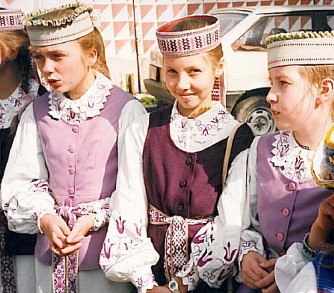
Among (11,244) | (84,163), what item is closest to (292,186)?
(84,163)

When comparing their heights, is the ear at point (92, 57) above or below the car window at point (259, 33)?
above

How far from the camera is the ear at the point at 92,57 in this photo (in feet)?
8.39

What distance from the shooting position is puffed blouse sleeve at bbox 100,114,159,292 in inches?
89.4

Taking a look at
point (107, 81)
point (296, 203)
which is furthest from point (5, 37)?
point (296, 203)

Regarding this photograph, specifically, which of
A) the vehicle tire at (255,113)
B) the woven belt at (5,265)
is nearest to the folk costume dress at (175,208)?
the woven belt at (5,265)

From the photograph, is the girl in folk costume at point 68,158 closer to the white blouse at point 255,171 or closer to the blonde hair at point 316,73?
the white blouse at point 255,171

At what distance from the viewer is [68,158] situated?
2482 mm

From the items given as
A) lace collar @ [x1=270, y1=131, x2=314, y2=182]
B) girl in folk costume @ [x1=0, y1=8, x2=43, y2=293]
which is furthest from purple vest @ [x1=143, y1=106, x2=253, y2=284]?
girl in folk costume @ [x1=0, y1=8, x2=43, y2=293]

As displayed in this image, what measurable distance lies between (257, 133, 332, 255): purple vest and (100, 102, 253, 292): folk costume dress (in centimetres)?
10

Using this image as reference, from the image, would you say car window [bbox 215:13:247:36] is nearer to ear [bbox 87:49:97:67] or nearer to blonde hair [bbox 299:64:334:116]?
ear [bbox 87:49:97:67]

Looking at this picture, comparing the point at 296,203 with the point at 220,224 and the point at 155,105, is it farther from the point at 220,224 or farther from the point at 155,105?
the point at 155,105

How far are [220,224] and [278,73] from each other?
53 cm

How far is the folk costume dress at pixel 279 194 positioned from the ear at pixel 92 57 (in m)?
0.72

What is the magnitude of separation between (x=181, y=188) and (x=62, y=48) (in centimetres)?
69
